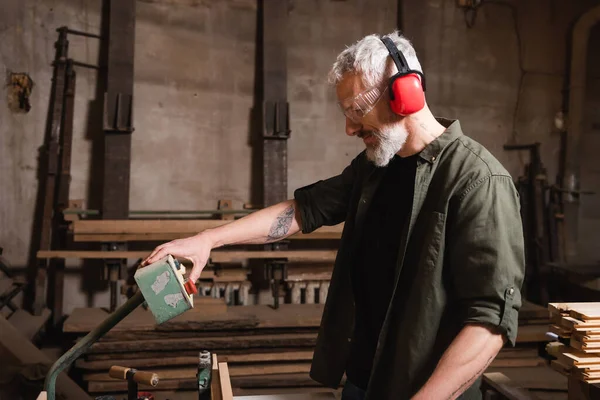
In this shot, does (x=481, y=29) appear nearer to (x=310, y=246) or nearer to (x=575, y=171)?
(x=575, y=171)

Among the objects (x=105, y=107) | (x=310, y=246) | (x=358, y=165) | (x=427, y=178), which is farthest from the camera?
(x=310, y=246)

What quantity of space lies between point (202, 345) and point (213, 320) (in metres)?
0.19

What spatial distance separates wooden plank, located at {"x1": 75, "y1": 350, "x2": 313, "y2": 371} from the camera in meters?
3.42

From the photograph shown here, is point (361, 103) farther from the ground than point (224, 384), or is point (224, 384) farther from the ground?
point (361, 103)

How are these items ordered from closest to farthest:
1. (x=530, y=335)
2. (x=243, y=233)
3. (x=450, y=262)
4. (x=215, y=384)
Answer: (x=450, y=262), (x=215, y=384), (x=243, y=233), (x=530, y=335)

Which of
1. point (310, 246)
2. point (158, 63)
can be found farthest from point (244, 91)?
point (310, 246)

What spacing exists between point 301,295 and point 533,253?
223 centimetres

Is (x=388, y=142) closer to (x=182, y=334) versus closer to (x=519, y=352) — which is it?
(x=182, y=334)

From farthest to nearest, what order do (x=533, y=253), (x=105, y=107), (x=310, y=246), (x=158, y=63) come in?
(x=533, y=253), (x=310, y=246), (x=158, y=63), (x=105, y=107)

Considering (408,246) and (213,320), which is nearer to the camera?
(408,246)

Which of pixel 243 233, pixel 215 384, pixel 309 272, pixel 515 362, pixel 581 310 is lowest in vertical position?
pixel 515 362

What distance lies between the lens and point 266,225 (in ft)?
6.52

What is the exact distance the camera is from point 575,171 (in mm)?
4777

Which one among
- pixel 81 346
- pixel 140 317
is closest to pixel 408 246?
pixel 81 346
